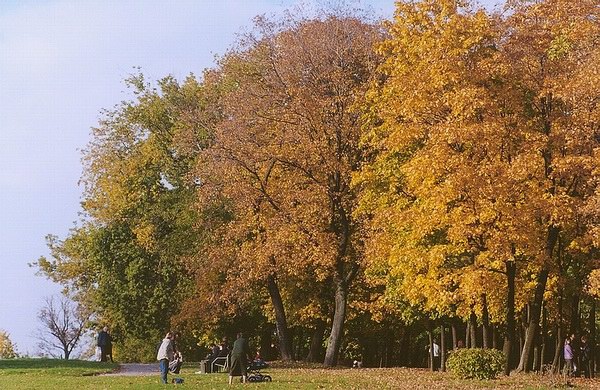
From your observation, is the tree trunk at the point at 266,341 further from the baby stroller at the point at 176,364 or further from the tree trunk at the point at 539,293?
the baby stroller at the point at 176,364

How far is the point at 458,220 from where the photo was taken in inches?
1124

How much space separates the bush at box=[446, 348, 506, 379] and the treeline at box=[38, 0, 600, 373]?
2.16 meters

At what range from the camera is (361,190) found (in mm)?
39031

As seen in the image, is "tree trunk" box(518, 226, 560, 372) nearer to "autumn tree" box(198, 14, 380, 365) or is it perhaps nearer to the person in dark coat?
"autumn tree" box(198, 14, 380, 365)

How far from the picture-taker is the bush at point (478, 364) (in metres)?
28.3

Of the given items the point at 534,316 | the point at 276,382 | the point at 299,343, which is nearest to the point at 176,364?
the point at 276,382

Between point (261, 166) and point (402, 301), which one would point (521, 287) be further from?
point (261, 166)

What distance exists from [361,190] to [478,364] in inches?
494

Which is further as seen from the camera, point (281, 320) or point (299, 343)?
point (299, 343)

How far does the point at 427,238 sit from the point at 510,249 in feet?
15.0

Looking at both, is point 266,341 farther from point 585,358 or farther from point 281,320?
point 585,358

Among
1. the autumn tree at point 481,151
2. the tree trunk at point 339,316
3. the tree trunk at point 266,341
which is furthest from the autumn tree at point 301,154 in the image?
the tree trunk at point 266,341

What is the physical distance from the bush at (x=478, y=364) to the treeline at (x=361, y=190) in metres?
2.16

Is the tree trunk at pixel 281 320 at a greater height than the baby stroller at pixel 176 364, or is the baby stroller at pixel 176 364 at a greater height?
the tree trunk at pixel 281 320
